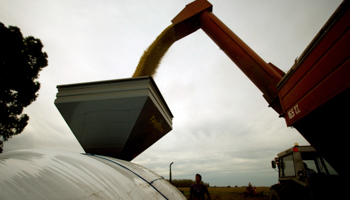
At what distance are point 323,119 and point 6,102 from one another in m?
14.3

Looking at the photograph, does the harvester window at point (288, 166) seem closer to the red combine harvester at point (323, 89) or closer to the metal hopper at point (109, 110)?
the red combine harvester at point (323, 89)

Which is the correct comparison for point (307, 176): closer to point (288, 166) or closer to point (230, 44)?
point (288, 166)

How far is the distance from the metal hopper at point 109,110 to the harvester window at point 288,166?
415cm

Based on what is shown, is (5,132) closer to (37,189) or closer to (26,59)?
(26,59)

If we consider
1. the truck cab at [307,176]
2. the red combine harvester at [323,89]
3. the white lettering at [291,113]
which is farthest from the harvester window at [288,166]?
the white lettering at [291,113]

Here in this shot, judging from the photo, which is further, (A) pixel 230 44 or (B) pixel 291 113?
(A) pixel 230 44

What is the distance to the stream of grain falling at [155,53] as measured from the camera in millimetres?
4297

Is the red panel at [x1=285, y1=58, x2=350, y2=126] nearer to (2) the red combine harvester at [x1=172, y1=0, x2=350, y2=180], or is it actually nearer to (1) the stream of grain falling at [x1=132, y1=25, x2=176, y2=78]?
(2) the red combine harvester at [x1=172, y1=0, x2=350, y2=180]

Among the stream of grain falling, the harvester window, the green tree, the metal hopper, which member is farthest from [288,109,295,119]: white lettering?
the green tree

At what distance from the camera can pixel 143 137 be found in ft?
11.6

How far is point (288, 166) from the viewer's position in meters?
4.79

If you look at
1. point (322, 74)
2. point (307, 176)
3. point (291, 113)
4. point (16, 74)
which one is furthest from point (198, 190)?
point (16, 74)

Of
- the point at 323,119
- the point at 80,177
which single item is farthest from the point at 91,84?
the point at 323,119

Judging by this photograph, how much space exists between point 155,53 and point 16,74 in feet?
32.4
